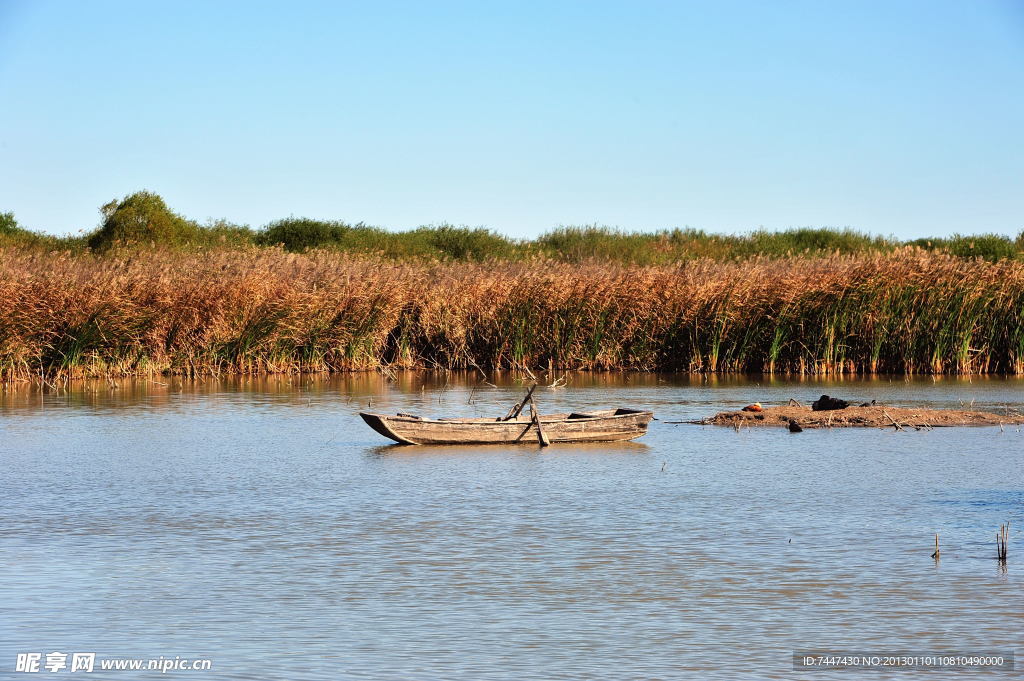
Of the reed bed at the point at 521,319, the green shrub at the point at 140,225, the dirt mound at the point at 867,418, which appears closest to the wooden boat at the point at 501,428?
the dirt mound at the point at 867,418

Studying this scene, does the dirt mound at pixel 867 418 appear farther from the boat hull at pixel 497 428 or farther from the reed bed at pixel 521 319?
the reed bed at pixel 521 319

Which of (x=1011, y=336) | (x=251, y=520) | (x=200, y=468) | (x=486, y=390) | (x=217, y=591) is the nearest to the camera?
(x=217, y=591)

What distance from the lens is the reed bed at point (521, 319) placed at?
2497 centimetres

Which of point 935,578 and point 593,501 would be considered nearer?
point 935,578

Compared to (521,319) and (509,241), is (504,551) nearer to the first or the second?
(521,319)

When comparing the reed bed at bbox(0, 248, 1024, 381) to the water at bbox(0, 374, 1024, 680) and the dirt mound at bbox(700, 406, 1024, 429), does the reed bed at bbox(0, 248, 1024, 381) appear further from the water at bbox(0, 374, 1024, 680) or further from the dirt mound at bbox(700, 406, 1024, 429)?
the dirt mound at bbox(700, 406, 1024, 429)

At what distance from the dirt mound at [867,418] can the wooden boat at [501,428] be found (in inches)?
86.2

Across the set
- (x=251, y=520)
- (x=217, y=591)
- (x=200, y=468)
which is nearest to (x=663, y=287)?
(x=200, y=468)

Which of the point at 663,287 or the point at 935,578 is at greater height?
the point at 663,287

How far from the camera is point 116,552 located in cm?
942

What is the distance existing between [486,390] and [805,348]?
7149mm

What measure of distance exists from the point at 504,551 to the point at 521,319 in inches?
713

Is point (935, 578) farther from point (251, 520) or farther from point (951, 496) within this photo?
point (251, 520)

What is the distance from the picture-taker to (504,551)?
943 centimetres
